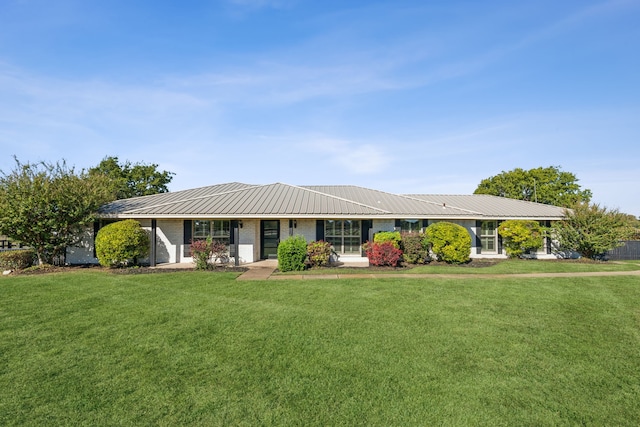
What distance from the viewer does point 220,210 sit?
49.4ft

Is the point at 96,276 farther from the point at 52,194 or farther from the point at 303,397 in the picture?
the point at 303,397

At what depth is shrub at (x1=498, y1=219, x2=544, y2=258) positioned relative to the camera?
16.7 m

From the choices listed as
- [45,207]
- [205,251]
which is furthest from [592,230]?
[45,207]

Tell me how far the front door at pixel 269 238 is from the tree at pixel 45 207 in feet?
24.2

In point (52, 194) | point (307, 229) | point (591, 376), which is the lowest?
point (591, 376)

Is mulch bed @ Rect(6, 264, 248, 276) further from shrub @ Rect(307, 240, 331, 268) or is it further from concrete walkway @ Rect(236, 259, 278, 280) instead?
shrub @ Rect(307, 240, 331, 268)

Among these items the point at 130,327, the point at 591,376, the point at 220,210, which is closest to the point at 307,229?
the point at 220,210

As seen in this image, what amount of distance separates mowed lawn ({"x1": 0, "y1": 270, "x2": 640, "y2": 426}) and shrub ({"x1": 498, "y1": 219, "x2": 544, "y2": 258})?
24.6 feet

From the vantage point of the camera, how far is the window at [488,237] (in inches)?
710

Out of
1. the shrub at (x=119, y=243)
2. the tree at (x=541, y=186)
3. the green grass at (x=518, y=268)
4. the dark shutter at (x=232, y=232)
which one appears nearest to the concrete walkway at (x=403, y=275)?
the green grass at (x=518, y=268)

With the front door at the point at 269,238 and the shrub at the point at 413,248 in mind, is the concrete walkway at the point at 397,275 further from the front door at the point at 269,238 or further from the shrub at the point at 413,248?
the front door at the point at 269,238

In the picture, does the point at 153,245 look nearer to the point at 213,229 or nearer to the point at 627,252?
the point at 213,229

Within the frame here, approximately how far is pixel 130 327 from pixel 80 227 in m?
11.7

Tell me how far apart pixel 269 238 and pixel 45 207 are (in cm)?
936
